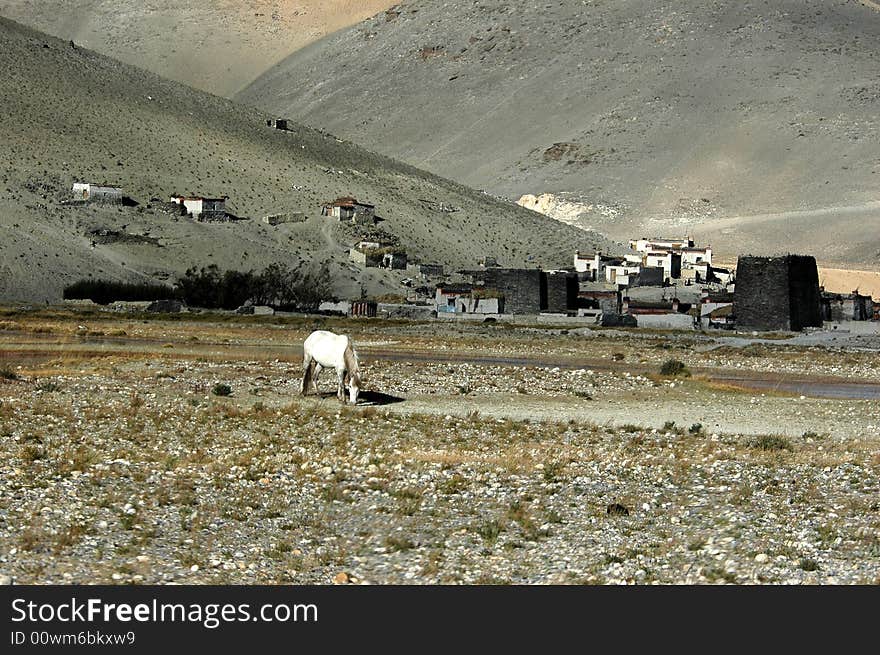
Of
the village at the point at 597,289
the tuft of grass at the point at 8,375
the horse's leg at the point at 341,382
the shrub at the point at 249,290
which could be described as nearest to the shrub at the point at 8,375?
the tuft of grass at the point at 8,375

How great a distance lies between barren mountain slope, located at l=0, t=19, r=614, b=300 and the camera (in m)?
97.1

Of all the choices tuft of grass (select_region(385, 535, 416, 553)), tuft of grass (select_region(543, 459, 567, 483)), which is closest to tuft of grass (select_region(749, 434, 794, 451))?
tuft of grass (select_region(543, 459, 567, 483))

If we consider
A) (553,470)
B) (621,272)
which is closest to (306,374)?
(553,470)

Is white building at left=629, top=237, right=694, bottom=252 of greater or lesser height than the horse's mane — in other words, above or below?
above

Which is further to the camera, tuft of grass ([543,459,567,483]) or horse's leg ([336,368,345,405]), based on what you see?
horse's leg ([336,368,345,405])

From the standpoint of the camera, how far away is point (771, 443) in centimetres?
2411

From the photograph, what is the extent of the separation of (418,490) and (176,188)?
329 ft

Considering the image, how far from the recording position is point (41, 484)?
17.9m

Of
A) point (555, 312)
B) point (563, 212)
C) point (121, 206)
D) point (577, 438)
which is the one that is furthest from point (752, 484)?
point (563, 212)

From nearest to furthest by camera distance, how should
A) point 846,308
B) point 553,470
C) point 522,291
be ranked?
point 553,470, point 522,291, point 846,308

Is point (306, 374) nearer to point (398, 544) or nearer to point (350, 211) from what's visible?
point (398, 544)

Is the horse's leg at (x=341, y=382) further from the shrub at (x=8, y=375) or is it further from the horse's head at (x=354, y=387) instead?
the shrub at (x=8, y=375)

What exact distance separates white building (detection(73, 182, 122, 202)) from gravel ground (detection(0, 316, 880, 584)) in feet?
250

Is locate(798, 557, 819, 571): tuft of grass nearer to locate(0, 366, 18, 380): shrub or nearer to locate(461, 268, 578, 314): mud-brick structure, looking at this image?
locate(0, 366, 18, 380): shrub
